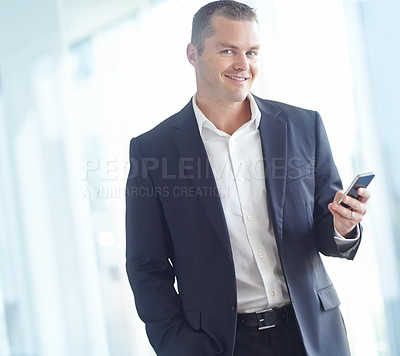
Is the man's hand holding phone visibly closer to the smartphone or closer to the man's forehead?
the smartphone

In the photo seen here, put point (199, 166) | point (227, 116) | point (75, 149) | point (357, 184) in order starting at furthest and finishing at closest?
1. point (75, 149)
2. point (227, 116)
3. point (199, 166)
4. point (357, 184)

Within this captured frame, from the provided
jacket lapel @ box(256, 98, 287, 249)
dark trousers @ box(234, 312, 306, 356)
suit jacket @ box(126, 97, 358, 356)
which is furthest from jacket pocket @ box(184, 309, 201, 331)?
jacket lapel @ box(256, 98, 287, 249)

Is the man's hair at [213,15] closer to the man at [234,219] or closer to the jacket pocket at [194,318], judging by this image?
the man at [234,219]

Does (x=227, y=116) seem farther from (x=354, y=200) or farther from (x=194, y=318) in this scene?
(x=194, y=318)

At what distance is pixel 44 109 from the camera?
3312mm

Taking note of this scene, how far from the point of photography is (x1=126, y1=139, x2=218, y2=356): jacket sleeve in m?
1.79

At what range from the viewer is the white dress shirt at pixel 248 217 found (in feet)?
5.67

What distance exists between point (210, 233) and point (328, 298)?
443 millimetres

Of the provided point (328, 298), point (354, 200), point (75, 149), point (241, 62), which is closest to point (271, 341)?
point (328, 298)

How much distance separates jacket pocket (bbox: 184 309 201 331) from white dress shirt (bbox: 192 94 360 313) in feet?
0.45

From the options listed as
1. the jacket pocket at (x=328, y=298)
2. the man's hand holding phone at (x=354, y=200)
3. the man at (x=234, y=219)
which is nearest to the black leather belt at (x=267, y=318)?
the man at (x=234, y=219)

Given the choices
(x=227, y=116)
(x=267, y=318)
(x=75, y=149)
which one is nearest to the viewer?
(x=267, y=318)

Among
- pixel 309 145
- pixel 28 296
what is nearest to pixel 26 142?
pixel 28 296

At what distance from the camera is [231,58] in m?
1.85
